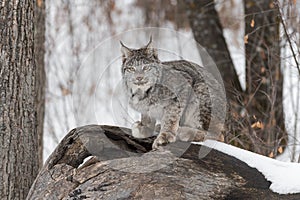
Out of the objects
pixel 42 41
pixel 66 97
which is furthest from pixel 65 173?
pixel 66 97

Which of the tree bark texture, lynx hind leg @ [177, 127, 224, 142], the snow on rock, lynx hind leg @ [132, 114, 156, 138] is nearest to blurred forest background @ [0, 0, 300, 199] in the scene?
the tree bark texture

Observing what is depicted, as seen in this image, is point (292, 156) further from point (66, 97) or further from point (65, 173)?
point (66, 97)

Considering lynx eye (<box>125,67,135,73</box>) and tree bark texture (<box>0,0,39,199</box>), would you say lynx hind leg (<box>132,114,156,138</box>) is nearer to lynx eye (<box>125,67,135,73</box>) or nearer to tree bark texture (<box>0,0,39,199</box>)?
lynx eye (<box>125,67,135,73</box>)

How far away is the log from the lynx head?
32 cm

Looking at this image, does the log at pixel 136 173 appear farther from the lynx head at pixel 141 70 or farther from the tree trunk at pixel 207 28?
the tree trunk at pixel 207 28

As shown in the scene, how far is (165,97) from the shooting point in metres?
3.61

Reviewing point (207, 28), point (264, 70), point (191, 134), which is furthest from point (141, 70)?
point (207, 28)

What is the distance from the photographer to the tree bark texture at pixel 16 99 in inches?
151

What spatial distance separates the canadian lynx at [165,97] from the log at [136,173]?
0.16m

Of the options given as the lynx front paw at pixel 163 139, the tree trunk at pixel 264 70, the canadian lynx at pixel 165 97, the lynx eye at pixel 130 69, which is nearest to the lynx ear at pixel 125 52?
the canadian lynx at pixel 165 97

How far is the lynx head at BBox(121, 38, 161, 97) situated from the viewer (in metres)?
3.54

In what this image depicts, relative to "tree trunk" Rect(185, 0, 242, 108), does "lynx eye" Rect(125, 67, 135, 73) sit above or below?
below

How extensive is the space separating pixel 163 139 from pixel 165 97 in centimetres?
30

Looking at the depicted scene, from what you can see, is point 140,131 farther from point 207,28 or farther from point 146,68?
point 207,28
